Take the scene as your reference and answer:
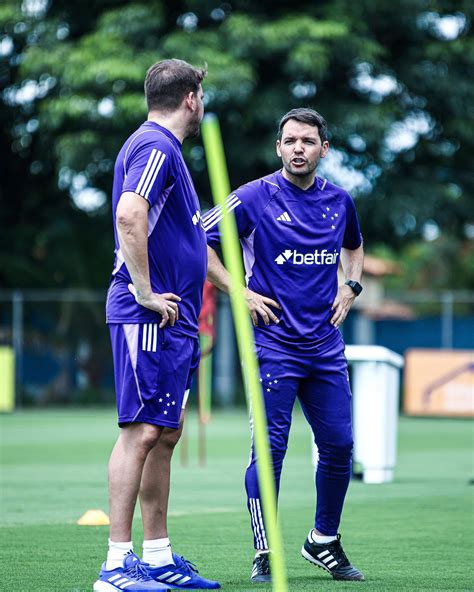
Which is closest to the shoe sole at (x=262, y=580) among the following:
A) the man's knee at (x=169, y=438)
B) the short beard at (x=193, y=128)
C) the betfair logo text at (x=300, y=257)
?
the man's knee at (x=169, y=438)

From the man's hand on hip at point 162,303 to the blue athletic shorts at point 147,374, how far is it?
0.06 meters

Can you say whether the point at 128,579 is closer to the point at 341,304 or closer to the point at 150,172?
the point at 150,172

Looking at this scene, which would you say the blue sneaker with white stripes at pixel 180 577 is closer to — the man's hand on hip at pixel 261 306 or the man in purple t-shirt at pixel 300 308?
the man in purple t-shirt at pixel 300 308

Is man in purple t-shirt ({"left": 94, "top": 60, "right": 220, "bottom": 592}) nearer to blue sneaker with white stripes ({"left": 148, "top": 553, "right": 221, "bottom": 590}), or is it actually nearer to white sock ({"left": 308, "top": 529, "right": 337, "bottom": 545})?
blue sneaker with white stripes ({"left": 148, "top": 553, "right": 221, "bottom": 590})

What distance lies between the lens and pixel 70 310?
29.5m

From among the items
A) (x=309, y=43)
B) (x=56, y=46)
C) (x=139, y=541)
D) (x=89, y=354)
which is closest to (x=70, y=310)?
(x=89, y=354)

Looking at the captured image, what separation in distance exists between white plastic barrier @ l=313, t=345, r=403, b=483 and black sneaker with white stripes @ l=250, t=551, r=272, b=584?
5586mm

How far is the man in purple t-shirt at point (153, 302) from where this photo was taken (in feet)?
18.1

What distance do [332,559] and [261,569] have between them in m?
0.41

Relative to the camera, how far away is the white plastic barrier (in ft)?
38.7

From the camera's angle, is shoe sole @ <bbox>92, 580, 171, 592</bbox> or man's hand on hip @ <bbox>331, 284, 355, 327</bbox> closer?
shoe sole @ <bbox>92, 580, 171, 592</bbox>

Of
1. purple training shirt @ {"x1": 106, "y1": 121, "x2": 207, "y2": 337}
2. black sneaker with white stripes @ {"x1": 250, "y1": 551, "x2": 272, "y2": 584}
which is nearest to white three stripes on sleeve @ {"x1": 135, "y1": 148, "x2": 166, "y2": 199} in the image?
purple training shirt @ {"x1": 106, "y1": 121, "x2": 207, "y2": 337}

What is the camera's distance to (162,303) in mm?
5582

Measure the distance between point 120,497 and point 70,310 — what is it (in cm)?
2420
